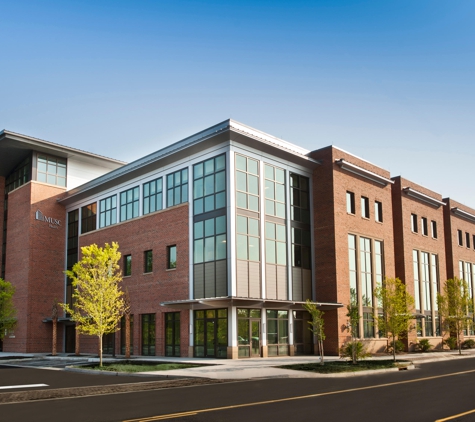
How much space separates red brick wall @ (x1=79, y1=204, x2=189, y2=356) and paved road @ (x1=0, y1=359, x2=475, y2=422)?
1626 cm

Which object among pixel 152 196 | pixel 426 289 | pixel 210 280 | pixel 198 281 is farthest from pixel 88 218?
pixel 426 289

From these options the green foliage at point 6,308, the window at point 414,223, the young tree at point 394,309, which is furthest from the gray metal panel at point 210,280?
the window at point 414,223

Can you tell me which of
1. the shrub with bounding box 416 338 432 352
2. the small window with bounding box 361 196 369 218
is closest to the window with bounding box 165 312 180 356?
the small window with bounding box 361 196 369 218

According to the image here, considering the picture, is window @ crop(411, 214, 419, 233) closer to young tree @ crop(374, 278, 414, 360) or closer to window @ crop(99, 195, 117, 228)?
young tree @ crop(374, 278, 414, 360)

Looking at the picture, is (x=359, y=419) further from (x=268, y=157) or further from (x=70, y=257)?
(x=70, y=257)

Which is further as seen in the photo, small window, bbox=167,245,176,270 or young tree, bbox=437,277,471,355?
young tree, bbox=437,277,471,355

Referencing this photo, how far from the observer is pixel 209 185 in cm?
3388

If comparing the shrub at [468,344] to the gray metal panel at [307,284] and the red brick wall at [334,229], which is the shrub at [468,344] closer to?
the red brick wall at [334,229]

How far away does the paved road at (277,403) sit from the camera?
11.7 m

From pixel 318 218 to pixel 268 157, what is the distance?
5464mm

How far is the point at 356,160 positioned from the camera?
3891cm

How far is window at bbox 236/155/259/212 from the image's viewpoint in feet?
108

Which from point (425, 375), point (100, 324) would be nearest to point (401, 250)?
point (425, 375)

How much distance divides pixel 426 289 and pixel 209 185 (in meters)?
22.3
